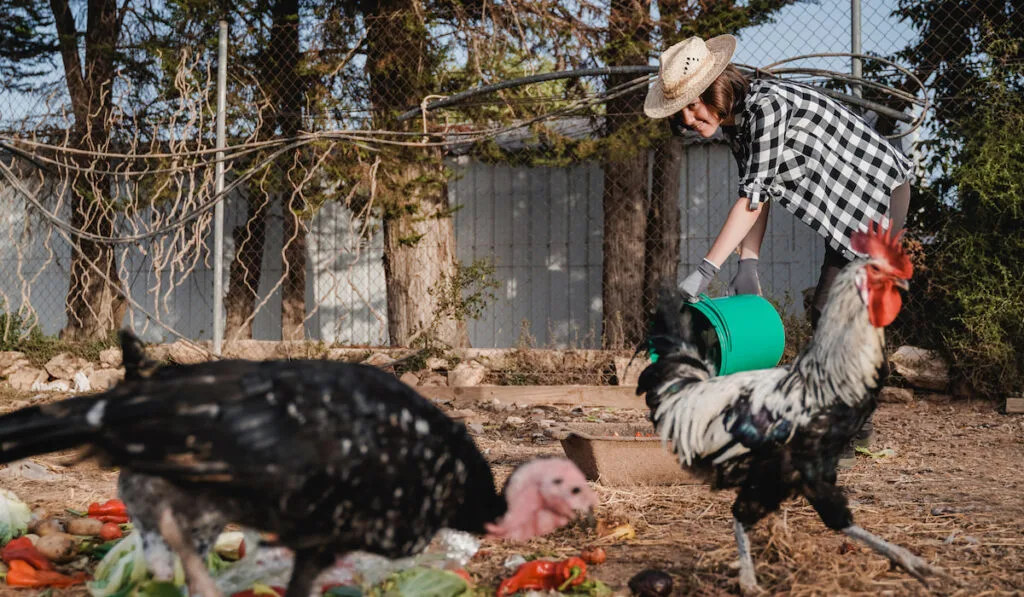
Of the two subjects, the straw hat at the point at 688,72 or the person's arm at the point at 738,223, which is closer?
the person's arm at the point at 738,223

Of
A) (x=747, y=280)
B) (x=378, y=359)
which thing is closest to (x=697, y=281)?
(x=747, y=280)

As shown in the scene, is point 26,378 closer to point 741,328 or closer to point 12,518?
point 12,518

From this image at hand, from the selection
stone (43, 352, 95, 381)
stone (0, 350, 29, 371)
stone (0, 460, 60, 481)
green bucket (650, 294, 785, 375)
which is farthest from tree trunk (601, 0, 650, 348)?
stone (0, 350, 29, 371)

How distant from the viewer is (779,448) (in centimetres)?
258

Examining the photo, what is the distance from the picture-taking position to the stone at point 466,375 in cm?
757

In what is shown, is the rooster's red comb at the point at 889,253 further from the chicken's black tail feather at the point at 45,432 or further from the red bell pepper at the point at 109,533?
the red bell pepper at the point at 109,533

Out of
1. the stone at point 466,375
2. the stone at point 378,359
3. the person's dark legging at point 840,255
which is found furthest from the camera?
the stone at point 466,375

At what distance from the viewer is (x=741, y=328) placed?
323 cm

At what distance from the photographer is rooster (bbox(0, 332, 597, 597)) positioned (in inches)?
76.7

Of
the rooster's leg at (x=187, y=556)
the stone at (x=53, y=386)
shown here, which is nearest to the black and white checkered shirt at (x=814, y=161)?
the rooster's leg at (x=187, y=556)

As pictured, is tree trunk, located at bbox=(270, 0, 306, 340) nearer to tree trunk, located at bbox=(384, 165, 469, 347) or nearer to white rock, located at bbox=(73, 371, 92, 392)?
tree trunk, located at bbox=(384, 165, 469, 347)

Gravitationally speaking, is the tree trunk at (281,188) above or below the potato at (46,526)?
above

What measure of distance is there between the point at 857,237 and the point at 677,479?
1.69 m

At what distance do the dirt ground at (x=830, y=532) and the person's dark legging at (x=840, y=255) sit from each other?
3.12ft
